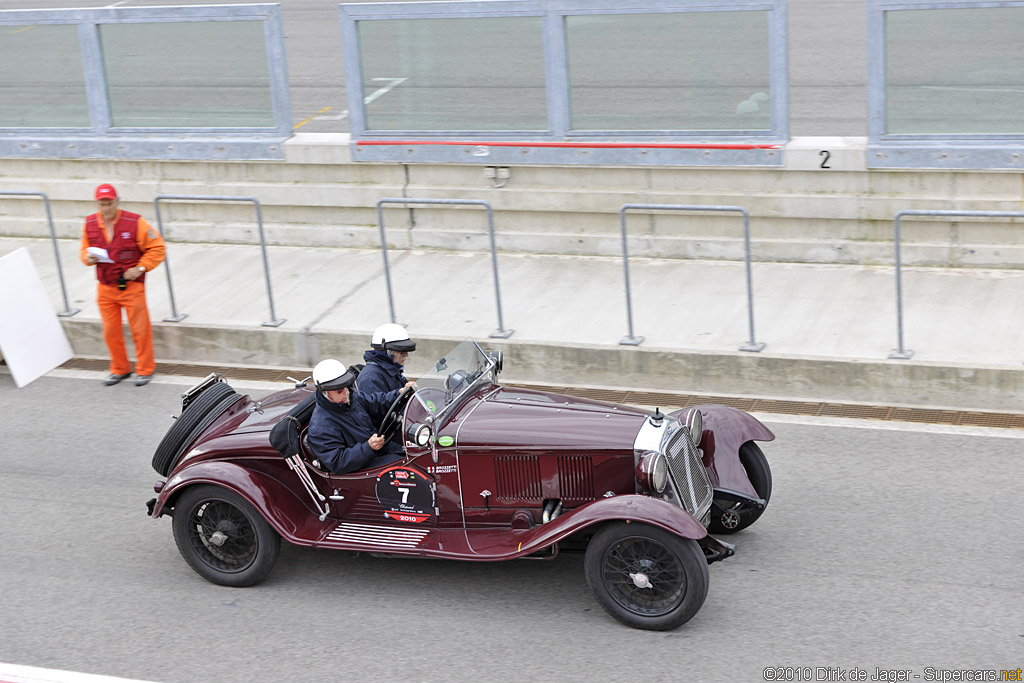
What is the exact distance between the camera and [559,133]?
11.4m

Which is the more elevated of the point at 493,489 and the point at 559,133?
the point at 559,133

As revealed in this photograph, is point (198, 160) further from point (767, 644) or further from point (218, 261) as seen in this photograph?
point (767, 644)

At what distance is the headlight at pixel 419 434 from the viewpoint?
20.9 feet

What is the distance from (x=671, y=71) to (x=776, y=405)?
360 centimetres

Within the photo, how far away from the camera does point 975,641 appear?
579cm

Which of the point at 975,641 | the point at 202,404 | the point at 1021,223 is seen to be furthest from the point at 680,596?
the point at 1021,223

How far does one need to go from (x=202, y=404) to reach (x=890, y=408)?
4888 millimetres

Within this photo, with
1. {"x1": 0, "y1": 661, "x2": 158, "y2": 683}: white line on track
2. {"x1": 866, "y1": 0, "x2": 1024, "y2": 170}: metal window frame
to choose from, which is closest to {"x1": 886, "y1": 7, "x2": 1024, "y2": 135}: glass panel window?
{"x1": 866, "y1": 0, "x2": 1024, "y2": 170}: metal window frame

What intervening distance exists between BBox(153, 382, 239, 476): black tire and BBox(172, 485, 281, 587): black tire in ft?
1.55

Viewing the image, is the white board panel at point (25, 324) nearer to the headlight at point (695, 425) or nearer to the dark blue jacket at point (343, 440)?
the dark blue jacket at point (343, 440)

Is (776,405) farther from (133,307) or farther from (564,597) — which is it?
(133,307)

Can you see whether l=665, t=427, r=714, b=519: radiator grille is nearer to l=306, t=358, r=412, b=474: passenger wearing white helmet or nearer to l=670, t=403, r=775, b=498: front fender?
l=670, t=403, r=775, b=498: front fender

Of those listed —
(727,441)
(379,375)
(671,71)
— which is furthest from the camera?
(671,71)

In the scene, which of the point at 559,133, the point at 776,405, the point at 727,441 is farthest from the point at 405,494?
the point at 559,133
